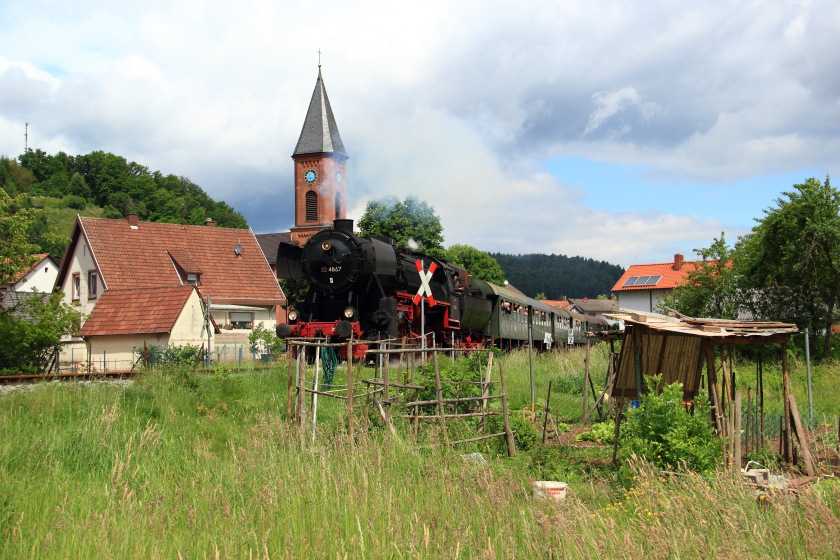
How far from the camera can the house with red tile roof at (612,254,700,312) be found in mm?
64000

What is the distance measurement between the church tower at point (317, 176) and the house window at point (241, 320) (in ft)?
62.8

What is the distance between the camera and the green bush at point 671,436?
28.0ft

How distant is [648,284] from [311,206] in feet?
96.0

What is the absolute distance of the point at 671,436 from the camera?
866 centimetres

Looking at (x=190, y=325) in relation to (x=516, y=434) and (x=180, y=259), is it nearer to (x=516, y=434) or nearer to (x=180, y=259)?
(x=180, y=259)

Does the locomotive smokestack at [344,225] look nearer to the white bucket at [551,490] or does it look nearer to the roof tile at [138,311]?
the roof tile at [138,311]

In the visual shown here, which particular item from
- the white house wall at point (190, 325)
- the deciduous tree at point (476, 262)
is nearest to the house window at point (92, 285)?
the white house wall at point (190, 325)

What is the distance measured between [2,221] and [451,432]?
1701cm

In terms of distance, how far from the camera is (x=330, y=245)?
73.7 ft

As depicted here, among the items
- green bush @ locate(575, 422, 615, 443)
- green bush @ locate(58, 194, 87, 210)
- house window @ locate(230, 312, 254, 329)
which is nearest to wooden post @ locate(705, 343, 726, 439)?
green bush @ locate(575, 422, 615, 443)

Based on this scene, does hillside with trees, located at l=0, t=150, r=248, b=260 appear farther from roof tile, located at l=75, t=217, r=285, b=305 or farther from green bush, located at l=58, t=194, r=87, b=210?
roof tile, located at l=75, t=217, r=285, b=305

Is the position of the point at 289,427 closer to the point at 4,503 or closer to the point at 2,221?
the point at 4,503

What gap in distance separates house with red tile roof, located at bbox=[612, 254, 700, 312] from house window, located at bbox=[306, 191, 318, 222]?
26.2 metres

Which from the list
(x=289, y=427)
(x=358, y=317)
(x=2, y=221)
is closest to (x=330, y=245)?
(x=358, y=317)
